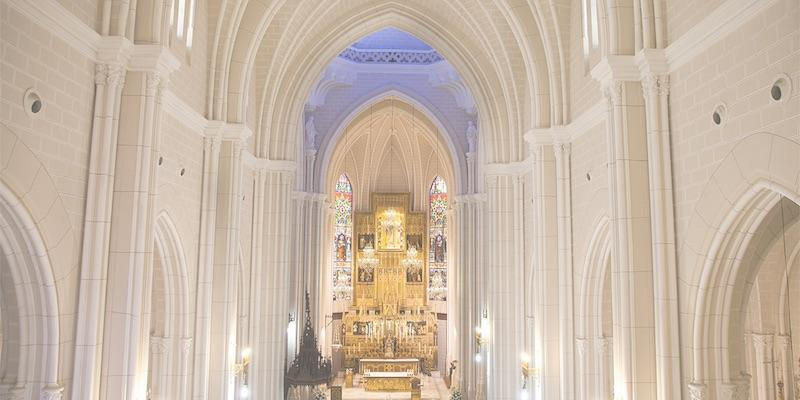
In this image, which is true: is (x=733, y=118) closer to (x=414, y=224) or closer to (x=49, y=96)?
(x=49, y=96)

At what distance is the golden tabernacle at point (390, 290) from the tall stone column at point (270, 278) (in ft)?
45.5

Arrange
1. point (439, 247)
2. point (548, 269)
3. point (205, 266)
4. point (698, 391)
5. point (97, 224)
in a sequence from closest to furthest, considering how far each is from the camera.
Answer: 1. point (698, 391)
2. point (97, 224)
3. point (205, 266)
4. point (548, 269)
5. point (439, 247)

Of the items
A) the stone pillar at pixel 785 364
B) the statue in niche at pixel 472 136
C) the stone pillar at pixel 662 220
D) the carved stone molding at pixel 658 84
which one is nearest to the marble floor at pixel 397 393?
the statue in niche at pixel 472 136

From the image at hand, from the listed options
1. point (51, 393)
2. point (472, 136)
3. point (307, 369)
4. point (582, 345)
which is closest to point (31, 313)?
point (51, 393)

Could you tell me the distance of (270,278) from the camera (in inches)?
755

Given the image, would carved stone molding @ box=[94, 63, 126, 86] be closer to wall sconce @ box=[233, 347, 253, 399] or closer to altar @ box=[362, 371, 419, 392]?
wall sconce @ box=[233, 347, 253, 399]

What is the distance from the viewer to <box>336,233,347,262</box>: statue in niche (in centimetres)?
3662

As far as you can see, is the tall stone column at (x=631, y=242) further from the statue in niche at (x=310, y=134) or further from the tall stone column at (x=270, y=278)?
the statue in niche at (x=310, y=134)

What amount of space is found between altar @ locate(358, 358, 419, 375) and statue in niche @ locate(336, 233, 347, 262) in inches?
278

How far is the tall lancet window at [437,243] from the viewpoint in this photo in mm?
36562

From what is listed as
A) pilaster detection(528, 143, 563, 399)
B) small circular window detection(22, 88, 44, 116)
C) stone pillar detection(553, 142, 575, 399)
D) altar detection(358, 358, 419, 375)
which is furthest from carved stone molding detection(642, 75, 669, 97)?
altar detection(358, 358, 419, 375)

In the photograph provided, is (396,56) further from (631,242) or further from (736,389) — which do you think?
(736,389)

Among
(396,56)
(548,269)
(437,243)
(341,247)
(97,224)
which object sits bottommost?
(548,269)

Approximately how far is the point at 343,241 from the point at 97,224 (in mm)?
27925
